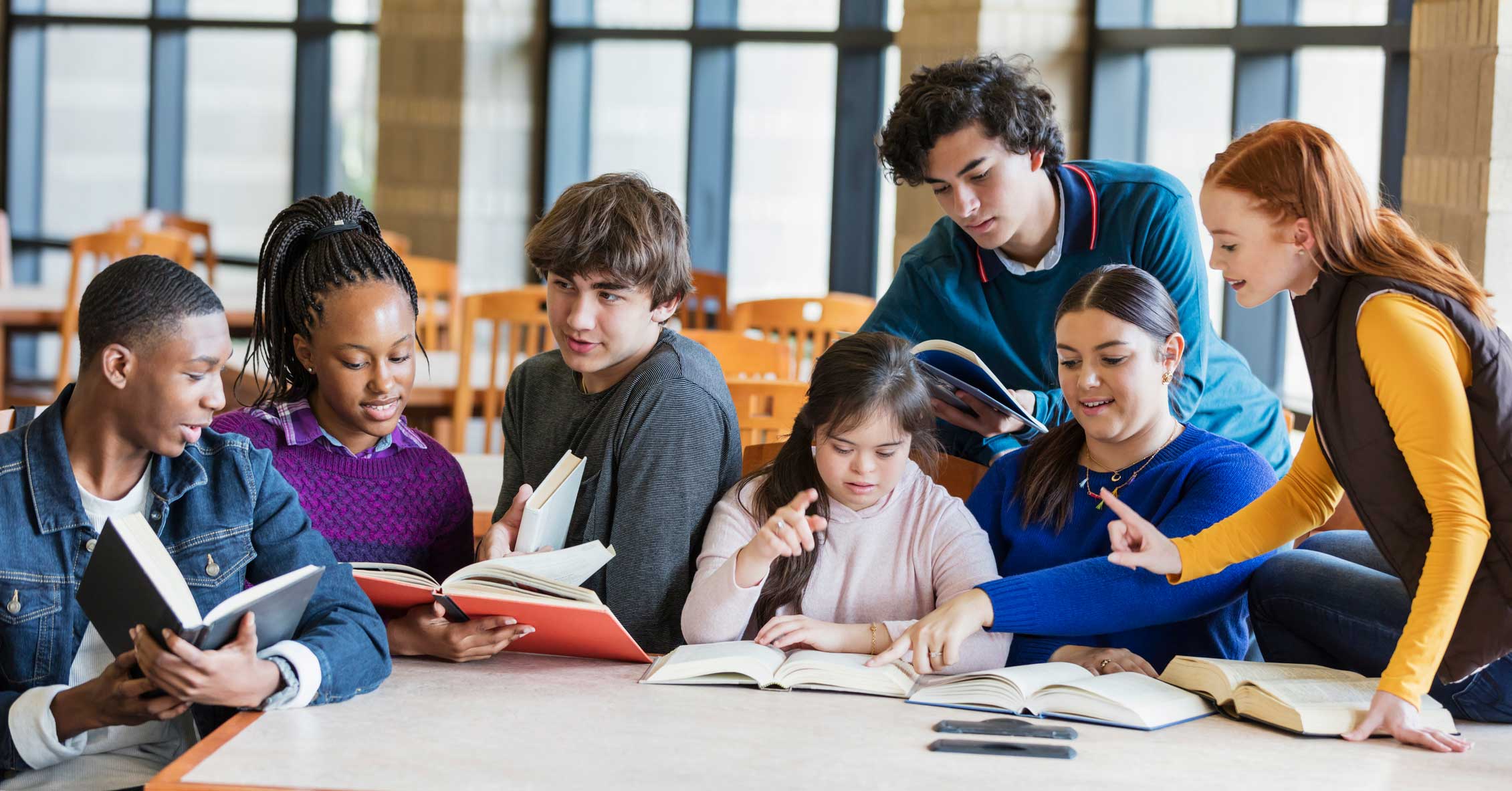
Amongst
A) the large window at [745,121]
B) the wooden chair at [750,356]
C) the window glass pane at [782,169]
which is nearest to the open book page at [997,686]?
the wooden chair at [750,356]

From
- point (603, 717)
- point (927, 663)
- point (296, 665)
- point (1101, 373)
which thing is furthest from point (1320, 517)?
point (296, 665)

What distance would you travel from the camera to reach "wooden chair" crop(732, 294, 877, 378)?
14.9 ft

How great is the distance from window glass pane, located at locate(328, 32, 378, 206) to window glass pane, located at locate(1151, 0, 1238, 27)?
3.73 m

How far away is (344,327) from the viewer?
1896 mm

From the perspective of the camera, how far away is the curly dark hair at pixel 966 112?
7.41 ft

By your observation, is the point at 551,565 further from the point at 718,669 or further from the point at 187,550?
the point at 187,550

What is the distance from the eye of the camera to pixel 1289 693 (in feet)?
5.31

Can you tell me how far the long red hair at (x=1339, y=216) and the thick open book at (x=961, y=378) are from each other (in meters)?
0.47

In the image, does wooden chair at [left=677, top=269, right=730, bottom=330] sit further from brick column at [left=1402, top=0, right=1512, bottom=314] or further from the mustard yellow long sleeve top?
the mustard yellow long sleeve top

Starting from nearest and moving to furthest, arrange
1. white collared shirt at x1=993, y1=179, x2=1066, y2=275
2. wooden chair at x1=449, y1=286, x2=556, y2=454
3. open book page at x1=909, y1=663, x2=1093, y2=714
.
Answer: open book page at x1=909, y1=663, x2=1093, y2=714
white collared shirt at x1=993, y1=179, x2=1066, y2=275
wooden chair at x1=449, y1=286, x2=556, y2=454

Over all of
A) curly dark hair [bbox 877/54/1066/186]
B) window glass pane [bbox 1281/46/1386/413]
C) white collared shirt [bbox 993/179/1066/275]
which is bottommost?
white collared shirt [bbox 993/179/1066/275]

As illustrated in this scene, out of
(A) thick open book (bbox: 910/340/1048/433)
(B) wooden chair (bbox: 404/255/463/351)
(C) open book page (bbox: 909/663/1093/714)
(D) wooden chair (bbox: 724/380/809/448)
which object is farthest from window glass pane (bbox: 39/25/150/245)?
(C) open book page (bbox: 909/663/1093/714)

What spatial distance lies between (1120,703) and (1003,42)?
349cm

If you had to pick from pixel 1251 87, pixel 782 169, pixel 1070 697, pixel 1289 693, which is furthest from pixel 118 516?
pixel 782 169
